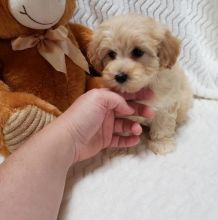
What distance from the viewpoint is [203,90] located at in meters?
1.67

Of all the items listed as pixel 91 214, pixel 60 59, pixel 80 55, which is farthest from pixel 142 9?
pixel 91 214

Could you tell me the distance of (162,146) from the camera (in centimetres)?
141

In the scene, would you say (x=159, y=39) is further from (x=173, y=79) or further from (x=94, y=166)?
(x=94, y=166)

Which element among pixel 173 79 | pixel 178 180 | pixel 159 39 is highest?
pixel 159 39

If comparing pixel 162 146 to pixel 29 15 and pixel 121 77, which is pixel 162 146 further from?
pixel 29 15

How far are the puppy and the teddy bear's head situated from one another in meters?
0.15

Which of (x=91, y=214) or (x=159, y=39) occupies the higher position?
(x=159, y=39)

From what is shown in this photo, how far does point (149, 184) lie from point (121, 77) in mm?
349

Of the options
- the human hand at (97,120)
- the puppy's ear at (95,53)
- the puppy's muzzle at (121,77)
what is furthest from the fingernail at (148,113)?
the puppy's ear at (95,53)

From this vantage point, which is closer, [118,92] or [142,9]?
[118,92]

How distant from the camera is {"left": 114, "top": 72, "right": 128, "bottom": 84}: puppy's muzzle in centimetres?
124

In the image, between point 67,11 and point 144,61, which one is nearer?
point 144,61

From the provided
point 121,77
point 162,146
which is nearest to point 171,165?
point 162,146

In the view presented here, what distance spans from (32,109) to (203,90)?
29.2 inches
